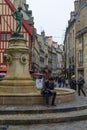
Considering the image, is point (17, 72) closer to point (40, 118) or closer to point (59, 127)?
point (40, 118)

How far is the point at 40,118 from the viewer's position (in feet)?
36.5

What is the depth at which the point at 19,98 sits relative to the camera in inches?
519

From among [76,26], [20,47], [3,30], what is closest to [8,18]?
[3,30]

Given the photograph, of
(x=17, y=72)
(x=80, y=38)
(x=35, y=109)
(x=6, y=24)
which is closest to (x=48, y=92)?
(x=35, y=109)

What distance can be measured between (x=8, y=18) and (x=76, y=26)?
11.3m

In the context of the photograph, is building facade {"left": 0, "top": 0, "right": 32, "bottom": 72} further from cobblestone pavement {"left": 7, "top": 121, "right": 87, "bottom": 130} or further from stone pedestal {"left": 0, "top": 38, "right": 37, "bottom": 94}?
cobblestone pavement {"left": 7, "top": 121, "right": 87, "bottom": 130}

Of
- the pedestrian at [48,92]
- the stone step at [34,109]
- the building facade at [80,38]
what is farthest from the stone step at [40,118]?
the building facade at [80,38]

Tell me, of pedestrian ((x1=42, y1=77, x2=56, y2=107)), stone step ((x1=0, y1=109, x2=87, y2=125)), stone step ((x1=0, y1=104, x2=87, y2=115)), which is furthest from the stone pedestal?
stone step ((x1=0, y1=109, x2=87, y2=125))

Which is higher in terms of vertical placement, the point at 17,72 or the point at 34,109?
the point at 17,72

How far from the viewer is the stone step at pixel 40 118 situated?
1086 cm

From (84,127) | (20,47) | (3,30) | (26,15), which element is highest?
(26,15)

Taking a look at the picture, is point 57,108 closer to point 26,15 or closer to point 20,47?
point 20,47

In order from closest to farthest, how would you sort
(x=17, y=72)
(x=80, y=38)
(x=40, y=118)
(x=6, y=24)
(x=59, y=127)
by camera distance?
(x=59, y=127)
(x=40, y=118)
(x=17, y=72)
(x=6, y=24)
(x=80, y=38)

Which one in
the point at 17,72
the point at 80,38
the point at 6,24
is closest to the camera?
the point at 17,72
